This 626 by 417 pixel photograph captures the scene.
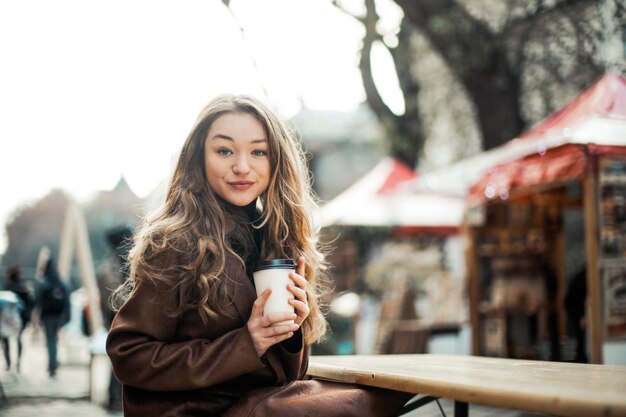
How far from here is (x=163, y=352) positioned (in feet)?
5.96

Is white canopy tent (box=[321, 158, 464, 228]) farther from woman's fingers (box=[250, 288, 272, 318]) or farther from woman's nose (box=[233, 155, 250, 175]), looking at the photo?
woman's fingers (box=[250, 288, 272, 318])

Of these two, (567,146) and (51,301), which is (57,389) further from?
(567,146)

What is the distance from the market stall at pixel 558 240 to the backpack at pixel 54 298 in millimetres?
5256

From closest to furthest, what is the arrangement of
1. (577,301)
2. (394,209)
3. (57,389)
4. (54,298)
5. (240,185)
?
(240,185), (577,301), (57,389), (54,298), (394,209)

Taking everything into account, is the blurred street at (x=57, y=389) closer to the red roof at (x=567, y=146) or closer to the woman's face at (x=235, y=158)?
the woman's face at (x=235, y=158)

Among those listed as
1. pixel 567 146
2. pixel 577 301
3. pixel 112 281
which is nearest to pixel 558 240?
pixel 577 301

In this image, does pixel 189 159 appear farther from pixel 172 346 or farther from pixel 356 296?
pixel 356 296

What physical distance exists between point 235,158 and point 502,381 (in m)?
1.08

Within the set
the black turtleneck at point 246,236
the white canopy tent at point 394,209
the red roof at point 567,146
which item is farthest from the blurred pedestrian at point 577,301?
the black turtleneck at point 246,236

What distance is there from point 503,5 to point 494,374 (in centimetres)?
1164

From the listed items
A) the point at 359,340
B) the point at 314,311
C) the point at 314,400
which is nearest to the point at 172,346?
the point at 314,400

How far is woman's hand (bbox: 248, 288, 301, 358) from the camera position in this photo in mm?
1796

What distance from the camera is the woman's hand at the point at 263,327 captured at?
1796mm

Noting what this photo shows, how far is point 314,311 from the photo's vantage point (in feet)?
7.57
